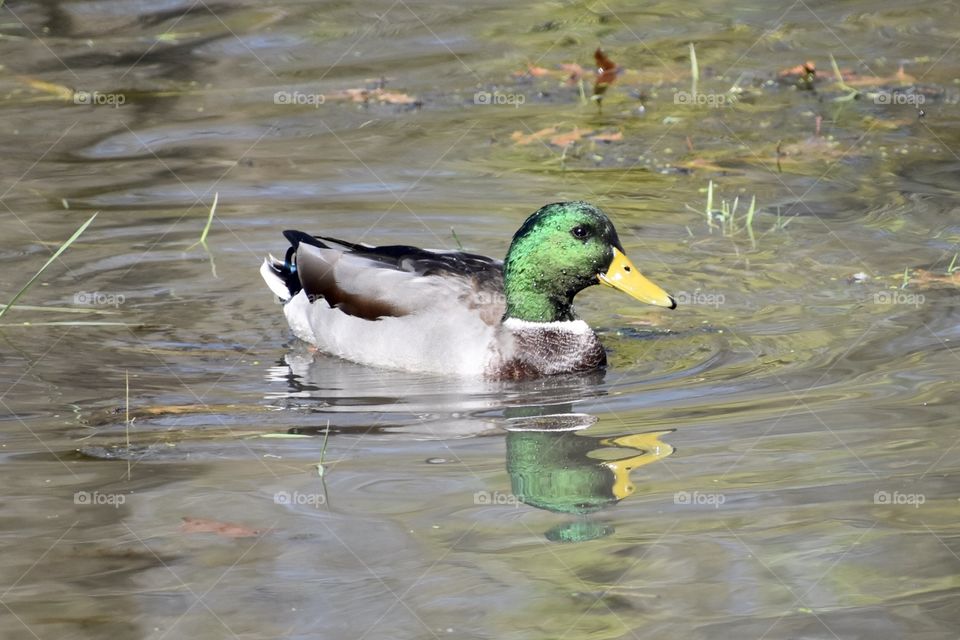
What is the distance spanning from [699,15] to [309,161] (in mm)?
4503

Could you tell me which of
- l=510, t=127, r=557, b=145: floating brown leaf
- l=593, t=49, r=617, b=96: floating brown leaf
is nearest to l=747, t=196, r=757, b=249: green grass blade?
l=510, t=127, r=557, b=145: floating brown leaf

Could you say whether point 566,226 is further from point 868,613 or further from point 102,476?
point 868,613

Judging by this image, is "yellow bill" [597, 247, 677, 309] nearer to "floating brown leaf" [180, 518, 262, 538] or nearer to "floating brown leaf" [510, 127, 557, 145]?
"floating brown leaf" [180, 518, 262, 538]

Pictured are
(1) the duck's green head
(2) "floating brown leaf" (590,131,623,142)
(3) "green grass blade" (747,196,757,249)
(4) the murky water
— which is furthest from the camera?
(2) "floating brown leaf" (590,131,623,142)

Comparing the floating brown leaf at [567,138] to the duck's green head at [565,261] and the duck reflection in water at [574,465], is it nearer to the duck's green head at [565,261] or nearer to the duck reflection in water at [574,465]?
the duck's green head at [565,261]

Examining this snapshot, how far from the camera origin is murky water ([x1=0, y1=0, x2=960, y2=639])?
490cm

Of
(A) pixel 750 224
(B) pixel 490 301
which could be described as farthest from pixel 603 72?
(B) pixel 490 301

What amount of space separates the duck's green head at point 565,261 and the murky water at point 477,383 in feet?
1.44

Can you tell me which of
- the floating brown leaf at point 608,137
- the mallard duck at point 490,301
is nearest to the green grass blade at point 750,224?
the mallard duck at point 490,301

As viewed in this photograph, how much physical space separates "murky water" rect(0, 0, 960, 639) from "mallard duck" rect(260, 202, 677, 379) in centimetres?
24

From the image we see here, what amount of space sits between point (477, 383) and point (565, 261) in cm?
70

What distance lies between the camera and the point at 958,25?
13109 mm

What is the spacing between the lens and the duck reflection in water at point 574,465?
5.51 metres

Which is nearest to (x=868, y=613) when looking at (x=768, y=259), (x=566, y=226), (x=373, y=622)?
(x=373, y=622)
